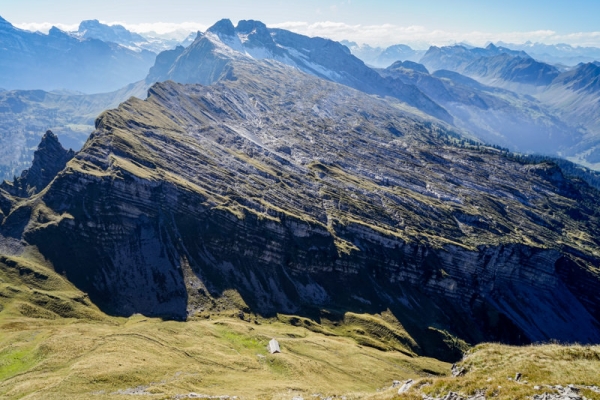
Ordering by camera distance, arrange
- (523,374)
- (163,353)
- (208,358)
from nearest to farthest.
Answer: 1. (523,374)
2. (163,353)
3. (208,358)

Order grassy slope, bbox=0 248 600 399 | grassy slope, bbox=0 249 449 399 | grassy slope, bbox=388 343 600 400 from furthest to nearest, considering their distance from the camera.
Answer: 1. grassy slope, bbox=0 249 449 399
2. grassy slope, bbox=0 248 600 399
3. grassy slope, bbox=388 343 600 400

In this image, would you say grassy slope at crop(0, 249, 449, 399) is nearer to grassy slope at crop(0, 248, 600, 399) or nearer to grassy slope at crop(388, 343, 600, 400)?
grassy slope at crop(0, 248, 600, 399)

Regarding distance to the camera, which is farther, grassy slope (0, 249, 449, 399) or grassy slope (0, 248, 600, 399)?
grassy slope (0, 249, 449, 399)

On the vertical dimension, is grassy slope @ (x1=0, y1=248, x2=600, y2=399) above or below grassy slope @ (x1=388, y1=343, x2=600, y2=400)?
below

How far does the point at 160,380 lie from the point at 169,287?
103 meters

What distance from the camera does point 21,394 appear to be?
286 feet

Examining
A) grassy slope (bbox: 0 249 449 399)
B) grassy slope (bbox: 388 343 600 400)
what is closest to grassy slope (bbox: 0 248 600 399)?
grassy slope (bbox: 388 343 600 400)

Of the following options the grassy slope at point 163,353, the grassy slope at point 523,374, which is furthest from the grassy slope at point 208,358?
the grassy slope at point 163,353

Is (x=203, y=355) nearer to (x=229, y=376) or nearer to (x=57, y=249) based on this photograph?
(x=229, y=376)

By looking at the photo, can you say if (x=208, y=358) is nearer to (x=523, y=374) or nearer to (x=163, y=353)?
(x=163, y=353)

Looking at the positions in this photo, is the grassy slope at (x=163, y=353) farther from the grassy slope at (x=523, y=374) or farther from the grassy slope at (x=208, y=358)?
the grassy slope at (x=523, y=374)

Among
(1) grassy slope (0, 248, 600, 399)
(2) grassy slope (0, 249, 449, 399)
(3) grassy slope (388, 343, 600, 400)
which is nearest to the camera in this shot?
(3) grassy slope (388, 343, 600, 400)

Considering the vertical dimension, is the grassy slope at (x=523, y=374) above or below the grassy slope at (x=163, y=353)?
above

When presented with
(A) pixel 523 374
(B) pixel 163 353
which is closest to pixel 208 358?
(B) pixel 163 353
